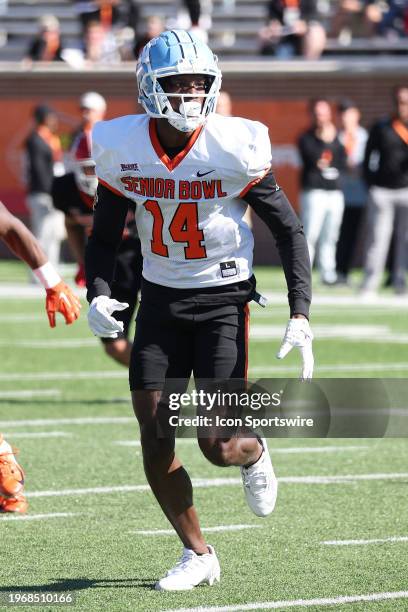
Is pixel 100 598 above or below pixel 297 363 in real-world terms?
above

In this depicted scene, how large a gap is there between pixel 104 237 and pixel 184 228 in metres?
0.31

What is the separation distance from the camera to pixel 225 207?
4.93m

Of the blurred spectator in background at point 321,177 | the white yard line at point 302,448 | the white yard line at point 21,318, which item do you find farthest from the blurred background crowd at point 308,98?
the white yard line at point 302,448

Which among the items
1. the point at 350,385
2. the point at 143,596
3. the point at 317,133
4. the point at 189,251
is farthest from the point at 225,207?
the point at 317,133

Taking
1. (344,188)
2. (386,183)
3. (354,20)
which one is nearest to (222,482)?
(386,183)

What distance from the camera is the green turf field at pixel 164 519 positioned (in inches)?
186

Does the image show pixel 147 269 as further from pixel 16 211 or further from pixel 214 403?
pixel 16 211

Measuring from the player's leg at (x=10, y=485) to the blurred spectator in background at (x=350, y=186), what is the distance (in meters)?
12.1

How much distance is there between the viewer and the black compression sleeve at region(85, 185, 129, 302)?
197 inches

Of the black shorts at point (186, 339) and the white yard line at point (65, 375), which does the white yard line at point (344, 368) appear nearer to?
the white yard line at point (65, 375)

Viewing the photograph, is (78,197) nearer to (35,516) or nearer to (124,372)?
(124,372)

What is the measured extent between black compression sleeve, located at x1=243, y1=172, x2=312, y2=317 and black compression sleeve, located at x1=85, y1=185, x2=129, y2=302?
17.8 inches

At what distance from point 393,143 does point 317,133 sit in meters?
1.49

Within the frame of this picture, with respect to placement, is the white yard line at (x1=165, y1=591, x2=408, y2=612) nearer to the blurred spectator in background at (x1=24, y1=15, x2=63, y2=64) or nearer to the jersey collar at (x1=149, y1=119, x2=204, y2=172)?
the jersey collar at (x1=149, y1=119, x2=204, y2=172)
